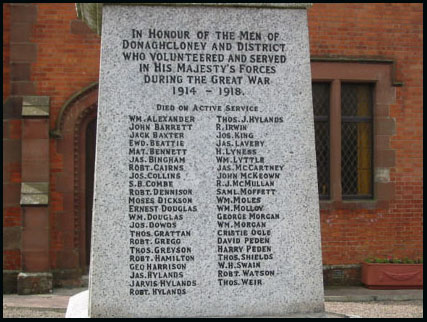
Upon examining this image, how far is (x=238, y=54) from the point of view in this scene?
4.31m

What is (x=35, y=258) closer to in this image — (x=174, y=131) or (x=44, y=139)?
(x=44, y=139)

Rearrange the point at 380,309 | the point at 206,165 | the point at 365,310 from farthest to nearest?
the point at 380,309 < the point at 365,310 < the point at 206,165

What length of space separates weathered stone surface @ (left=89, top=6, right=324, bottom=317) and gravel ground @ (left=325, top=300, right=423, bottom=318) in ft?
16.7

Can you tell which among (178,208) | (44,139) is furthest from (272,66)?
(44,139)

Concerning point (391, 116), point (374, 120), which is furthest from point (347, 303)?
point (391, 116)

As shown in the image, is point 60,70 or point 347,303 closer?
point 347,303

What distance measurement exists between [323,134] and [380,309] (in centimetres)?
388

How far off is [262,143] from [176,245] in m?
0.85

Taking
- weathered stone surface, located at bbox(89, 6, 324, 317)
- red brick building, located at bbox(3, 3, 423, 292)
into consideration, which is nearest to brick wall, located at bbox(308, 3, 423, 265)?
red brick building, located at bbox(3, 3, 423, 292)

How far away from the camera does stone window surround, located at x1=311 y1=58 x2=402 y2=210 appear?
40.5ft

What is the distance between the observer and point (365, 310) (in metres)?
9.66

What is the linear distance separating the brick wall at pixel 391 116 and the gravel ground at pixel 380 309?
1.90m

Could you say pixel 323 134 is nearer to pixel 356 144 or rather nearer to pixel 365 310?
pixel 356 144

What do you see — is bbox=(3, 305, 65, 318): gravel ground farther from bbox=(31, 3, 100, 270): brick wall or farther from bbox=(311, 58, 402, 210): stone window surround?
bbox=(311, 58, 402, 210): stone window surround
